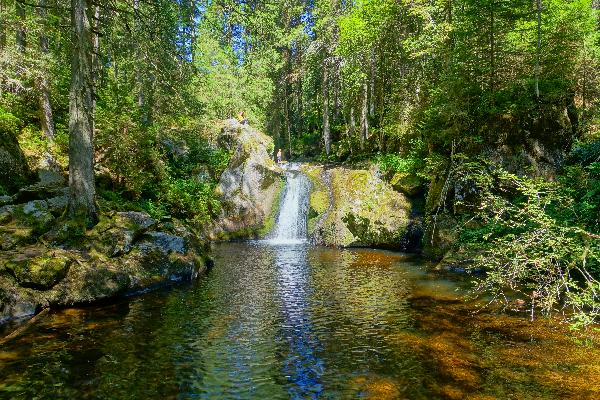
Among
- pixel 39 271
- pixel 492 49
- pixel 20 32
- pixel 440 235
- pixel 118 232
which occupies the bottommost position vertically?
pixel 440 235

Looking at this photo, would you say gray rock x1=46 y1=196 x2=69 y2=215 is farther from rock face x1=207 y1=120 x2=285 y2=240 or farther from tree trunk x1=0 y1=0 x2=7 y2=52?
rock face x1=207 y1=120 x2=285 y2=240

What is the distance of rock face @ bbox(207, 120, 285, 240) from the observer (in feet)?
76.0

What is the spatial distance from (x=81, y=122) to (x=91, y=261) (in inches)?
152

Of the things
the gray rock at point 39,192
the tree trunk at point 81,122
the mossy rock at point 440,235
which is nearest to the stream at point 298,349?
the tree trunk at point 81,122

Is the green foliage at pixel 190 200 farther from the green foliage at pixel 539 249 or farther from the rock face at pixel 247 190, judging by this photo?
the green foliage at pixel 539 249

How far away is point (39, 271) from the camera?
9445 mm

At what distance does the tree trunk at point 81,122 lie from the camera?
449 inches

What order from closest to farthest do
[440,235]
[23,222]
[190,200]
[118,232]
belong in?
[23,222] < [118,232] < [440,235] < [190,200]

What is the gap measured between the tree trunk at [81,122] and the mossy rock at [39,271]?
2.08 metres

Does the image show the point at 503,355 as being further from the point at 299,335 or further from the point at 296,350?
the point at 299,335

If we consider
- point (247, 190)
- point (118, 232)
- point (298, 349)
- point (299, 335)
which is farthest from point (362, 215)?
point (298, 349)

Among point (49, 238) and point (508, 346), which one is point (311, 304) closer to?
point (508, 346)

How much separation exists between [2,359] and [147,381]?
268 centimetres

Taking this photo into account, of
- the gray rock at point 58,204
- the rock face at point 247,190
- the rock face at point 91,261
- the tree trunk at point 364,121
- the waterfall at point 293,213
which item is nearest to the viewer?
the rock face at point 91,261
